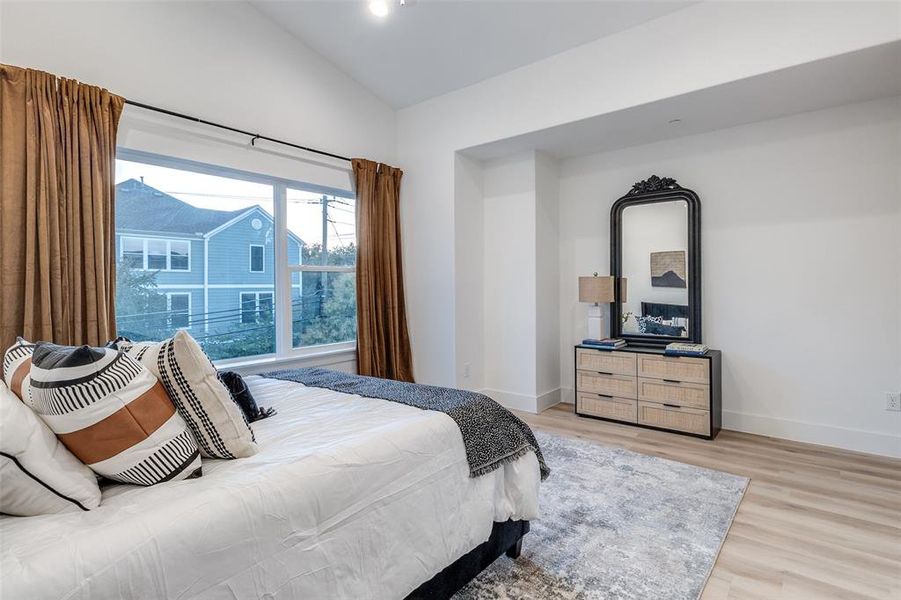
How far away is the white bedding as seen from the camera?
0.88 meters

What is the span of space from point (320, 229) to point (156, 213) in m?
1.28

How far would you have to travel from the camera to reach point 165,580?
917 mm

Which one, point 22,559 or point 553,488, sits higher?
point 22,559

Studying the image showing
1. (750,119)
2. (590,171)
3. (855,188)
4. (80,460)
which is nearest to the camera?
(80,460)

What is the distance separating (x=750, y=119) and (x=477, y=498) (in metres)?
3.41

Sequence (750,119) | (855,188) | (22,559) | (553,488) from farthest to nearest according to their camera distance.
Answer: (750,119), (855,188), (553,488), (22,559)

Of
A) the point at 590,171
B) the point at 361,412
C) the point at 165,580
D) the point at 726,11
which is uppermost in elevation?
the point at 726,11

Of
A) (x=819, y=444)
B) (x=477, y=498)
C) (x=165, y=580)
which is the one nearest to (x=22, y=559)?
(x=165, y=580)

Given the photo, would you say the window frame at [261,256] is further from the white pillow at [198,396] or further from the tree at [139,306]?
the white pillow at [198,396]

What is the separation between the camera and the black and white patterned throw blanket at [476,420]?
66.5 inches

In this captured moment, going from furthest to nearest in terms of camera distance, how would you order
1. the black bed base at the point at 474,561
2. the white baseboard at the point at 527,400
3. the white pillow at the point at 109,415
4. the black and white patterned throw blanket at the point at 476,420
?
1. the white baseboard at the point at 527,400
2. the black and white patterned throw blanket at the point at 476,420
3. the black bed base at the point at 474,561
4. the white pillow at the point at 109,415

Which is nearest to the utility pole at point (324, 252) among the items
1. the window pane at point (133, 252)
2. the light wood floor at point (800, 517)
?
the window pane at point (133, 252)

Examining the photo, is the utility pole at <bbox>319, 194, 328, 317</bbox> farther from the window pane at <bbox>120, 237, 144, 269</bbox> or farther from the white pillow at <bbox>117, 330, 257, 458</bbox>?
the white pillow at <bbox>117, 330, 257, 458</bbox>

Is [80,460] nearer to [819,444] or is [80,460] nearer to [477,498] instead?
[477,498]
